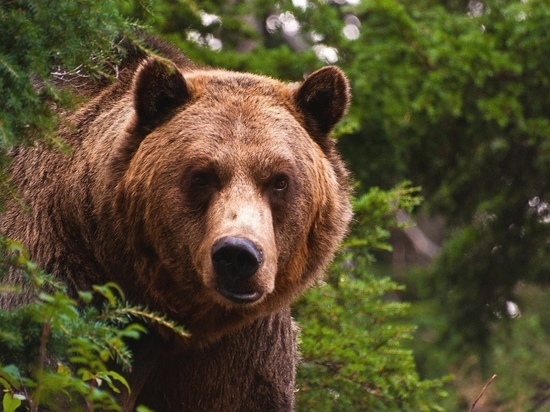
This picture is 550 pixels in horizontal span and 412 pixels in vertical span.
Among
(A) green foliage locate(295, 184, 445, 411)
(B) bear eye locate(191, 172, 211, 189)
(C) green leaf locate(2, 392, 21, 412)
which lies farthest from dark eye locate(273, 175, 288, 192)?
(A) green foliage locate(295, 184, 445, 411)

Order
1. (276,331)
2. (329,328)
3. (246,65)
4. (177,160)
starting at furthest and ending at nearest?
(246,65), (329,328), (276,331), (177,160)

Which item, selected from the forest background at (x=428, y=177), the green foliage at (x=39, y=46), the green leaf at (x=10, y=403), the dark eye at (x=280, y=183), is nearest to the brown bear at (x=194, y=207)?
the dark eye at (x=280, y=183)

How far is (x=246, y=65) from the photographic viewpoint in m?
10.8

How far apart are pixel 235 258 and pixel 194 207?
1.58 ft

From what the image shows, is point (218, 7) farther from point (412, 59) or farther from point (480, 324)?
point (480, 324)

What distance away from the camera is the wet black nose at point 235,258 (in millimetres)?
5141

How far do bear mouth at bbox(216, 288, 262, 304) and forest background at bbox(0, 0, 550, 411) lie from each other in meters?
1.18

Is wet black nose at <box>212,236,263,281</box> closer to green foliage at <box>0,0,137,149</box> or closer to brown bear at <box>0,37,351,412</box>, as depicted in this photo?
brown bear at <box>0,37,351,412</box>

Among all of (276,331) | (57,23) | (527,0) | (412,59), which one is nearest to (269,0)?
(412,59)

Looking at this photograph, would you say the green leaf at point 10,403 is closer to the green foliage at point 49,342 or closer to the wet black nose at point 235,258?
the green foliage at point 49,342

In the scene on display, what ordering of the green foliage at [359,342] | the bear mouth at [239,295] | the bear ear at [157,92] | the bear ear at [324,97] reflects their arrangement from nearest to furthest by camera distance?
1. the bear mouth at [239,295]
2. the bear ear at [157,92]
3. the bear ear at [324,97]
4. the green foliage at [359,342]

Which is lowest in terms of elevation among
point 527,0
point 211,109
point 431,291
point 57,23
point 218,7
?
point 431,291

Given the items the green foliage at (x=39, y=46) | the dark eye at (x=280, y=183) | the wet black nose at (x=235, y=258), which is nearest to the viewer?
the green foliage at (x=39, y=46)

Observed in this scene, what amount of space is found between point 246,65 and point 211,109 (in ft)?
16.4
